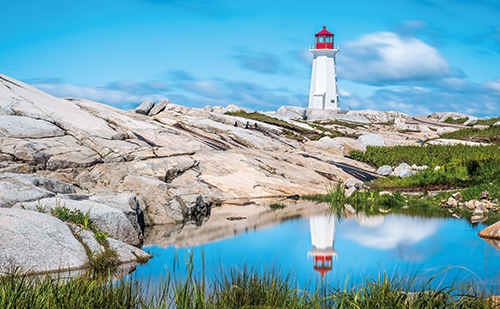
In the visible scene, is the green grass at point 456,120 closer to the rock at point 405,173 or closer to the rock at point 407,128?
the rock at point 407,128

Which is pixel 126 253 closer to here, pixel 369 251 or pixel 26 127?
pixel 369 251

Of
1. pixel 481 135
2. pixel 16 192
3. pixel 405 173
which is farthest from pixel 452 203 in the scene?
pixel 481 135

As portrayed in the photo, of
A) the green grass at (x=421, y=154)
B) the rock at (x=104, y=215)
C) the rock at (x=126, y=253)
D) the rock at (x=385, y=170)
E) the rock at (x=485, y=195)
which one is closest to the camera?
the rock at (x=126, y=253)

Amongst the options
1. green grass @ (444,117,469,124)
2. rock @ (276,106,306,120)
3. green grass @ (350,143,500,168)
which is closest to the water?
green grass @ (350,143,500,168)

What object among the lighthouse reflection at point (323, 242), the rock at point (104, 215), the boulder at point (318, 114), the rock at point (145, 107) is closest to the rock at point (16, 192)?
the rock at point (104, 215)

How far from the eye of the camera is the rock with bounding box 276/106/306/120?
6462 centimetres

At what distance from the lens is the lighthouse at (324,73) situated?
67.2 meters

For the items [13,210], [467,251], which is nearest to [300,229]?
[467,251]

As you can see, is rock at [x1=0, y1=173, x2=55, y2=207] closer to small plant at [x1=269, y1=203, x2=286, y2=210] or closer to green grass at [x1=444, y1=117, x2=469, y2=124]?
small plant at [x1=269, y1=203, x2=286, y2=210]

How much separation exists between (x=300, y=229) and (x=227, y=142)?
15750 mm

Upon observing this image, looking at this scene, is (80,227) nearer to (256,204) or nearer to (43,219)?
(43,219)

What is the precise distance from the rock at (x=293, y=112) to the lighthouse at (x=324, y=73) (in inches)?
138

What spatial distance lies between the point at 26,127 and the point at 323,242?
1534 cm

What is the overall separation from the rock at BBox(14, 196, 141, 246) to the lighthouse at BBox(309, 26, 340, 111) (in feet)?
197
